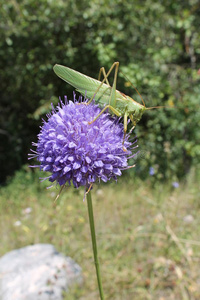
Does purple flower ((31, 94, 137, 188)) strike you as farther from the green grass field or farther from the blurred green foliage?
the blurred green foliage

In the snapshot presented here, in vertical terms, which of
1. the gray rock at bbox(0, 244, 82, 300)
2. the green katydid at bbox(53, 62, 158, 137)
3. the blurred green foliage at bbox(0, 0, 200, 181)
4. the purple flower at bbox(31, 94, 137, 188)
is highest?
the blurred green foliage at bbox(0, 0, 200, 181)

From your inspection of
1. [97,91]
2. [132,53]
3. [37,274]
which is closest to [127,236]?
[37,274]

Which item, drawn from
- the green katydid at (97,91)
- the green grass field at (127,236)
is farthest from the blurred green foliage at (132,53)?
the green katydid at (97,91)

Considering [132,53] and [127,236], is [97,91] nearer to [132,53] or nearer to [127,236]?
[127,236]

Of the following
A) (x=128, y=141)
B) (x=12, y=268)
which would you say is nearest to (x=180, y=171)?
(x=12, y=268)


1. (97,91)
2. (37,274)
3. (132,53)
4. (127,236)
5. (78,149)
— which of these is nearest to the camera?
(78,149)

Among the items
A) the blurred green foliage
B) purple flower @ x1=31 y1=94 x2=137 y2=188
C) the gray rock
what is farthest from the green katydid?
the blurred green foliage
